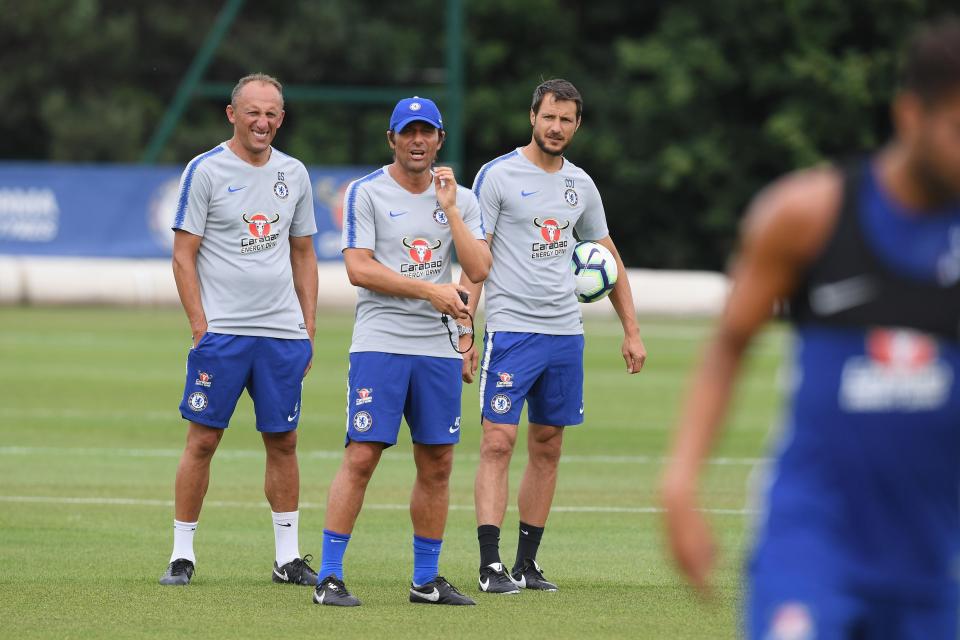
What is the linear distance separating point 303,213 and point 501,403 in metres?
1.44

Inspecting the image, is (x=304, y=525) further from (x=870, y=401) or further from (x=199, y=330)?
(x=870, y=401)

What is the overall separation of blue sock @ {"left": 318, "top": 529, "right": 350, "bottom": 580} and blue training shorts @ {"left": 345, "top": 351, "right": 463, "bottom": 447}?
0.46 metres

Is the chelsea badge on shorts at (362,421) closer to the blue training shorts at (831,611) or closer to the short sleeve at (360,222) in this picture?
the short sleeve at (360,222)

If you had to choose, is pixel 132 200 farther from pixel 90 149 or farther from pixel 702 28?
pixel 702 28

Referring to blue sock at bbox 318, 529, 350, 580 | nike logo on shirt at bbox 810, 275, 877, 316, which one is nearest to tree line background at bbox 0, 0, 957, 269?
blue sock at bbox 318, 529, 350, 580

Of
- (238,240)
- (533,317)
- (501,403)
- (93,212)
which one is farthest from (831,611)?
(93,212)

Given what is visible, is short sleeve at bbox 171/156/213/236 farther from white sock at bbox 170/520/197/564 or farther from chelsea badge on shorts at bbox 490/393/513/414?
chelsea badge on shorts at bbox 490/393/513/414

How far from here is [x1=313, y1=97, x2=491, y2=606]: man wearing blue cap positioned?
7996mm

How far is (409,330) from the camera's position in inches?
319

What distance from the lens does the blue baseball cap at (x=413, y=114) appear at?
796cm

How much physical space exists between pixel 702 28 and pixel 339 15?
10085 mm

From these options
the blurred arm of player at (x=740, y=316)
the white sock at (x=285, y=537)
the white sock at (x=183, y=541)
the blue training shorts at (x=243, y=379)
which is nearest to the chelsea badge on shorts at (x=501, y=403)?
the blue training shorts at (x=243, y=379)

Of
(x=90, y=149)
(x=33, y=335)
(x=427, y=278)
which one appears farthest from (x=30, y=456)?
(x=90, y=149)

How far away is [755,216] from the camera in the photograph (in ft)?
13.0
